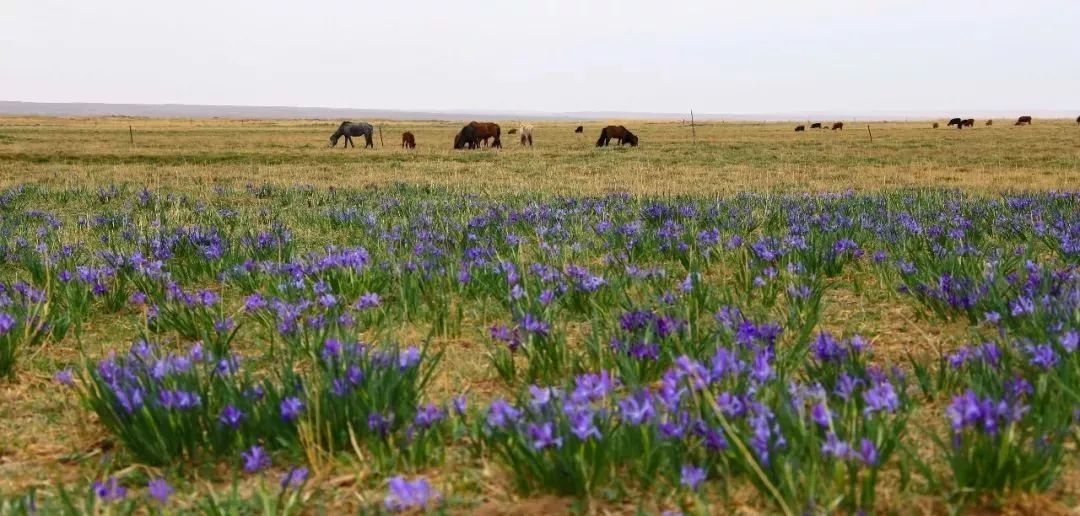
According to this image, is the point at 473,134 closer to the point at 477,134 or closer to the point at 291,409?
the point at 477,134

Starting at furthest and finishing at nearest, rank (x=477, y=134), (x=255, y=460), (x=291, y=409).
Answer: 1. (x=477, y=134)
2. (x=291, y=409)
3. (x=255, y=460)

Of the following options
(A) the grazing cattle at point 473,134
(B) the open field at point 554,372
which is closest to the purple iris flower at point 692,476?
(B) the open field at point 554,372

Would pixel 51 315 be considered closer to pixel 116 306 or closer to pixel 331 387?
pixel 116 306

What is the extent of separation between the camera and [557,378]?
346 centimetres

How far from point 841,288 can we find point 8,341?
16.3ft

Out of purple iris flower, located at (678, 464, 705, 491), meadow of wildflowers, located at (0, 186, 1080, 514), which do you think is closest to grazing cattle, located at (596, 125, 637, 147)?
meadow of wildflowers, located at (0, 186, 1080, 514)

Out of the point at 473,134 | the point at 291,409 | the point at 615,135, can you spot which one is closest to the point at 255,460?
the point at 291,409

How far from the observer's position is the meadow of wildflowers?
2197mm

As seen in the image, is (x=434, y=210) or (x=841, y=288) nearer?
(x=841, y=288)

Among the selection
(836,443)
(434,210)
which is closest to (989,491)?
(836,443)

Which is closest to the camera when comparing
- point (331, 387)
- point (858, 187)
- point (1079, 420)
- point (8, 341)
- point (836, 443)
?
point (836, 443)

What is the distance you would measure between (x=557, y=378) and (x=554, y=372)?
0.13 ft

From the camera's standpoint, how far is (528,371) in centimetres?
346

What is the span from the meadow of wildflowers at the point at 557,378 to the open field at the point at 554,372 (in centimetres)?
1
